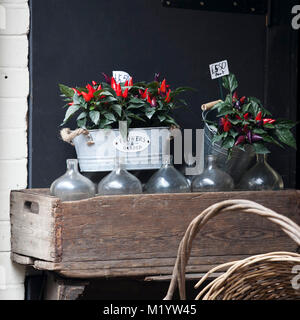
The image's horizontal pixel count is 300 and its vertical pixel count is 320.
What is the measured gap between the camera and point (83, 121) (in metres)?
2.24

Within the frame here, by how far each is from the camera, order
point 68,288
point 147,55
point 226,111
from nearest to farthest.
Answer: point 68,288, point 226,111, point 147,55

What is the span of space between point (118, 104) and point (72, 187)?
1.15 ft

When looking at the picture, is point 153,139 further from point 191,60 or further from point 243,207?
point 243,207

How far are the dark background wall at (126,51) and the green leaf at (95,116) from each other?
0.25 meters

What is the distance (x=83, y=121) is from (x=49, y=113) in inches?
8.6

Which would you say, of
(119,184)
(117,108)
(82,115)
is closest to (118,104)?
(117,108)

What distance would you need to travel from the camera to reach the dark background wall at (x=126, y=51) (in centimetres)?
239

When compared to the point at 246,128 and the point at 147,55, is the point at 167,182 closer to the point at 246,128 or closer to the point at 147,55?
the point at 246,128

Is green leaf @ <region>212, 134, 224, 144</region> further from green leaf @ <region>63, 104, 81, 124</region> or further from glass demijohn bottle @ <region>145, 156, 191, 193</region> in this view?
green leaf @ <region>63, 104, 81, 124</region>

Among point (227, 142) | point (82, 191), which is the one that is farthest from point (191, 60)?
point (82, 191)

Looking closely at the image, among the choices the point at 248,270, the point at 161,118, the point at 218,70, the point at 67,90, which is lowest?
the point at 248,270

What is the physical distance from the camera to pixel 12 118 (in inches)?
92.8

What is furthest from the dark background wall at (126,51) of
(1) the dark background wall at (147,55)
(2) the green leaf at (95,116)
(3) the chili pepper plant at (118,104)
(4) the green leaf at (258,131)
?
(4) the green leaf at (258,131)
